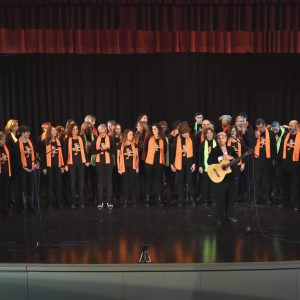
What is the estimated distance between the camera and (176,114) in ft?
47.3

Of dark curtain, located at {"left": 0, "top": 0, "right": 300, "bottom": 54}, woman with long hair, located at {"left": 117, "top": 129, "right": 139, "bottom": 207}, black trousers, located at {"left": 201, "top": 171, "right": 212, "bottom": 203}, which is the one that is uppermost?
dark curtain, located at {"left": 0, "top": 0, "right": 300, "bottom": 54}

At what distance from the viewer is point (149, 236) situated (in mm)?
8430

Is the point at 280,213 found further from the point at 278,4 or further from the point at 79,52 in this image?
the point at 79,52

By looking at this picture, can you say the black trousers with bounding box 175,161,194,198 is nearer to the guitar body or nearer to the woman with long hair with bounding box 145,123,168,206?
the woman with long hair with bounding box 145,123,168,206

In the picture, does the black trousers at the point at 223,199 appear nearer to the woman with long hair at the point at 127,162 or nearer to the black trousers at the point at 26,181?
the woman with long hair at the point at 127,162

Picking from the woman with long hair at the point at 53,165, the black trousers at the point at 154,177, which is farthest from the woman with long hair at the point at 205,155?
the woman with long hair at the point at 53,165

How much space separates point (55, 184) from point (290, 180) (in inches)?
217

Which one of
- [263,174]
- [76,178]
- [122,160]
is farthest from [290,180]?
[76,178]

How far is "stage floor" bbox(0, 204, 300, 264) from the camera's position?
715cm

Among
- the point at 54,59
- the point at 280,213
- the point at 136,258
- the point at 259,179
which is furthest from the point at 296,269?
the point at 54,59

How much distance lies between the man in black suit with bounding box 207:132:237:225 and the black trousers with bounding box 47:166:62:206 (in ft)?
12.7

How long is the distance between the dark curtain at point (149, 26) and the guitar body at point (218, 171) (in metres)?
5.08

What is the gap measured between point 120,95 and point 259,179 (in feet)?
17.4

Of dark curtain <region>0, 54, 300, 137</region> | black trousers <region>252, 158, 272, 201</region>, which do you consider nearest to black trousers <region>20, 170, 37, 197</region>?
dark curtain <region>0, 54, 300, 137</region>
